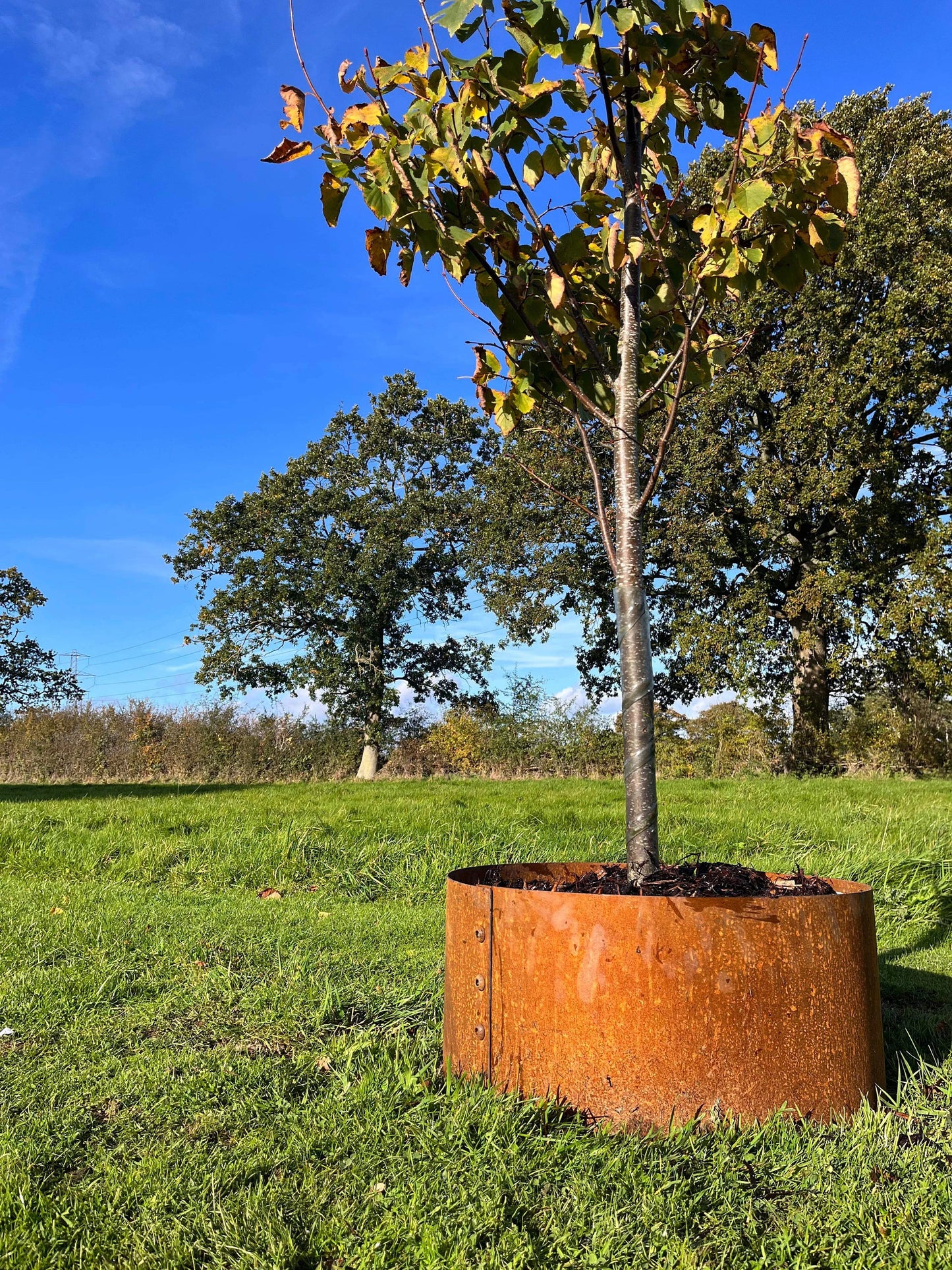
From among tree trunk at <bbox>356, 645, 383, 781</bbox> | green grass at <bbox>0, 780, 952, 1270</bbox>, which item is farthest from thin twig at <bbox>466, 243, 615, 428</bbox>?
tree trunk at <bbox>356, 645, 383, 781</bbox>

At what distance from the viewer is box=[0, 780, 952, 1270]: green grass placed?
1952 millimetres

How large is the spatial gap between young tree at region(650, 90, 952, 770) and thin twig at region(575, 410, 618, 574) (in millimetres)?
14519

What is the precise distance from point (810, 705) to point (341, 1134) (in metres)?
18.0

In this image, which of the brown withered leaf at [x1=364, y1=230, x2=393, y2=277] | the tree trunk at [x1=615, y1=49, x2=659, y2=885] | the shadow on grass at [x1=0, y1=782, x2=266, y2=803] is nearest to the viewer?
the brown withered leaf at [x1=364, y1=230, x2=393, y2=277]

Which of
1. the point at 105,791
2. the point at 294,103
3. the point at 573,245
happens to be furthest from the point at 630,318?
the point at 105,791

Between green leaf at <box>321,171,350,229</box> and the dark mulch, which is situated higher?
green leaf at <box>321,171,350,229</box>

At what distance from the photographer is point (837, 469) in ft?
55.6

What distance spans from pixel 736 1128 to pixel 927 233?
18833 millimetres

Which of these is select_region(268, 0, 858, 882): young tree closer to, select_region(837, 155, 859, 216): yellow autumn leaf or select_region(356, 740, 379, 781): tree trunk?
select_region(837, 155, 859, 216): yellow autumn leaf

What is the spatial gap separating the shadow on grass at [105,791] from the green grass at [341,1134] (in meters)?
6.35

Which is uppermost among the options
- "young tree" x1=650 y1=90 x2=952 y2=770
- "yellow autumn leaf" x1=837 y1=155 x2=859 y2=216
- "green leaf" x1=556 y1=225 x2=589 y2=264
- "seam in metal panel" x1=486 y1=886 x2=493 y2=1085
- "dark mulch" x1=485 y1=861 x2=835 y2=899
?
"young tree" x1=650 y1=90 x2=952 y2=770

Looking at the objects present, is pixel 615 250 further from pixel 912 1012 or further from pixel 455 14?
pixel 912 1012

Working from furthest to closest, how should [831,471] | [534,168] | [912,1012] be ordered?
[831,471], [912,1012], [534,168]

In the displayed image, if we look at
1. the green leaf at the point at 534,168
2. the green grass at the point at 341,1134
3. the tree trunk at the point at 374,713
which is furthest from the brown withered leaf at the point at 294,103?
the tree trunk at the point at 374,713
